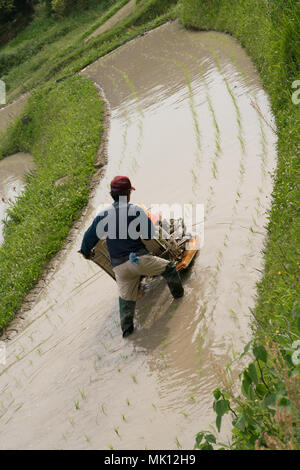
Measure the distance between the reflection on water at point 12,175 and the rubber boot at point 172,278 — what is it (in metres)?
7.43

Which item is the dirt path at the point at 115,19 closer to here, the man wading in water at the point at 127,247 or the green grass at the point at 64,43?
the green grass at the point at 64,43

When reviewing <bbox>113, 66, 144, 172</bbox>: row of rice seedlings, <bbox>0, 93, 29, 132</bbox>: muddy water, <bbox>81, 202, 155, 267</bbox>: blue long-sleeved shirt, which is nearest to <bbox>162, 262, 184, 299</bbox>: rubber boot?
<bbox>81, 202, 155, 267</bbox>: blue long-sleeved shirt

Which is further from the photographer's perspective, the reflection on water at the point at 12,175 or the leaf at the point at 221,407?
the reflection on water at the point at 12,175

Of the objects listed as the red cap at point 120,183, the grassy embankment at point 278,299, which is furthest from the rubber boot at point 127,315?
the grassy embankment at point 278,299

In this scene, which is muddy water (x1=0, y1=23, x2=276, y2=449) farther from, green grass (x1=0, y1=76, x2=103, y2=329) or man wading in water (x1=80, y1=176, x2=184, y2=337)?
green grass (x1=0, y1=76, x2=103, y2=329)

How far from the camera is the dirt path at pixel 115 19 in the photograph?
24.8 metres

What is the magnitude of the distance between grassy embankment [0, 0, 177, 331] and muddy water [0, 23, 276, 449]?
1.55 feet

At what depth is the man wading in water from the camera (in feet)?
18.6

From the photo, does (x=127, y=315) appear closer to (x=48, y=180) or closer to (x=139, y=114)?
(x=48, y=180)

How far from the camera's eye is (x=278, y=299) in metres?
4.27

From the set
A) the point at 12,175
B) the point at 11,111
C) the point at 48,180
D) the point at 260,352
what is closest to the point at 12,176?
the point at 12,175

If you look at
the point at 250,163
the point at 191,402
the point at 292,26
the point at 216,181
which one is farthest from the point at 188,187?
the point at 191,402

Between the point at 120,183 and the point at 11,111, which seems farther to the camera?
the point at 11,111

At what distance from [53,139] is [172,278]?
9.87 m
